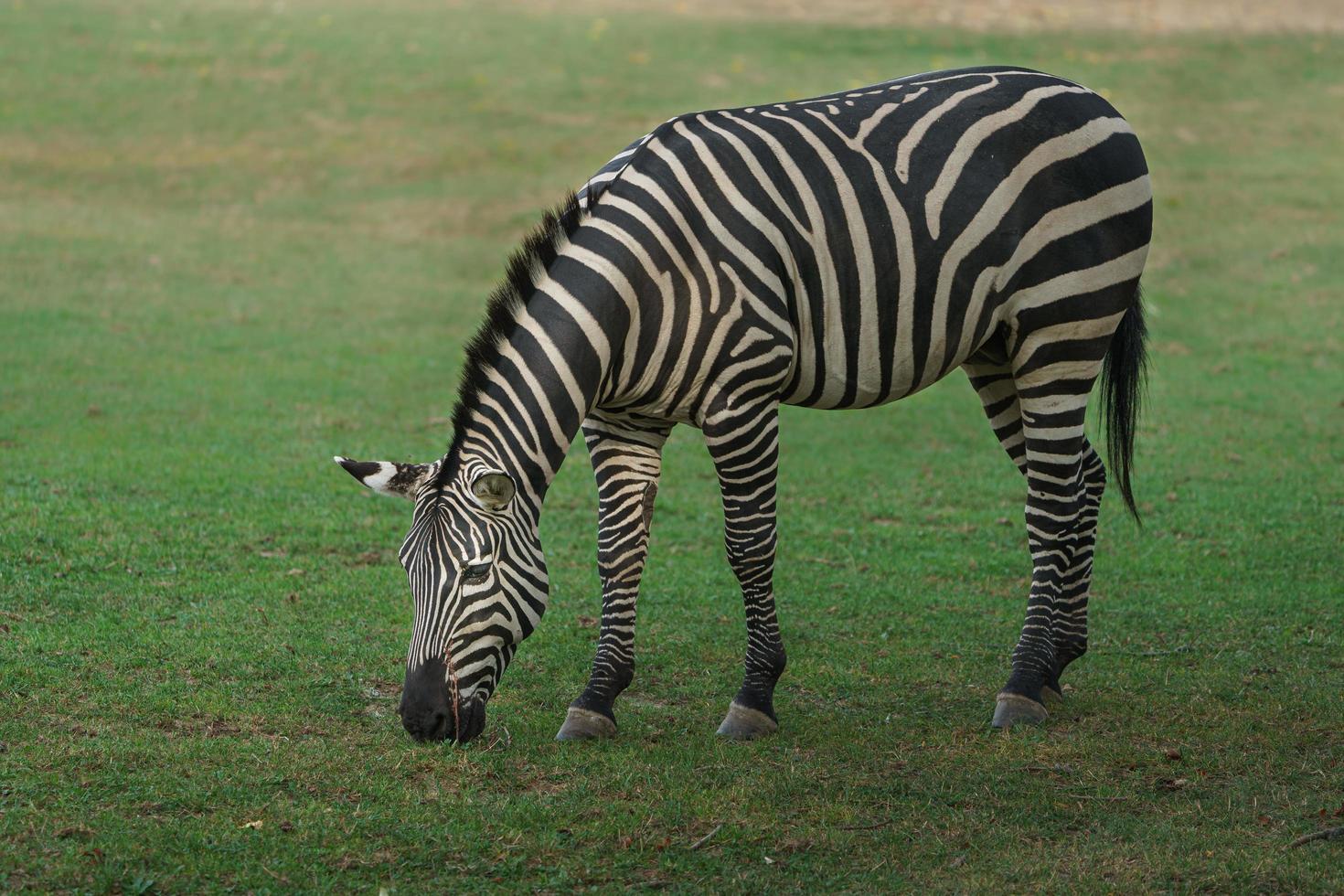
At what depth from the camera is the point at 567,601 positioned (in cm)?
805

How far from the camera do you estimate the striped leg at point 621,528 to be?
6.20m

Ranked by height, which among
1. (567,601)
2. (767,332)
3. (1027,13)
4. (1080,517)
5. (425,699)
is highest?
(1027,13)

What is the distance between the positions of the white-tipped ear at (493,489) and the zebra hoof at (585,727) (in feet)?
→ 3.75

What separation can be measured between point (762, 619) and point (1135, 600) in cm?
318

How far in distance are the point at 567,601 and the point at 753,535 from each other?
89.5 inches

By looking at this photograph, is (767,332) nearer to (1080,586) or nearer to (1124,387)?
(1080,586)

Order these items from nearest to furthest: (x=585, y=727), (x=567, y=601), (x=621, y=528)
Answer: (x=585, y=727)
(x=621, y=528)
(x=567, y=601)

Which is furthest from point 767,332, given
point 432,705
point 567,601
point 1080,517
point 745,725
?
point 567,601

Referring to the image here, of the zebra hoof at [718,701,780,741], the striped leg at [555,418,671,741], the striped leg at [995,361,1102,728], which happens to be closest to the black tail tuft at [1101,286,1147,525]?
the striped leg at [995,361,1102,728]

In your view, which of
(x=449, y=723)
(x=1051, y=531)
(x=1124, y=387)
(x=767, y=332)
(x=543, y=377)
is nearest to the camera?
(x=449, y=723)

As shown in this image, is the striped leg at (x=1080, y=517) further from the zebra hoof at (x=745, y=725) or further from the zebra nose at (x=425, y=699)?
the zebra nose at (x=425, y=699)

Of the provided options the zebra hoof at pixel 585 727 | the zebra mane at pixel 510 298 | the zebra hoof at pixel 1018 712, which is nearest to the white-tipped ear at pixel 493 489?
the zebra mane at pixel 510 298

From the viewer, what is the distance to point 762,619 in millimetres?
6207

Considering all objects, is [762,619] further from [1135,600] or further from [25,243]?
[25,243]
